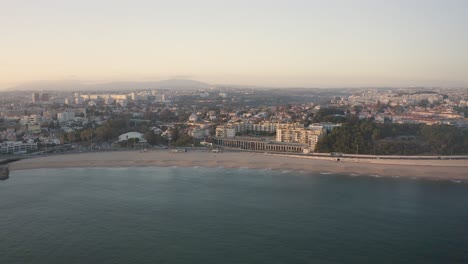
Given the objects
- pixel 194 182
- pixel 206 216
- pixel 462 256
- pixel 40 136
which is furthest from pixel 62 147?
pixel 462 256

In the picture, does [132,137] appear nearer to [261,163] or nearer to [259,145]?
[259,145]

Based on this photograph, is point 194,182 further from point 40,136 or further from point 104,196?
point 40,136

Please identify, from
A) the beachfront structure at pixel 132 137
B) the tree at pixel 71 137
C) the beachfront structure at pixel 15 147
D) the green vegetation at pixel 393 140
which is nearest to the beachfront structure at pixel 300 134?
the green vegetation at pixel 393 140

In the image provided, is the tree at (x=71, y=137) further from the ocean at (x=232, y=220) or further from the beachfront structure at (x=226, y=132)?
the ocean at (x=232, y=220)

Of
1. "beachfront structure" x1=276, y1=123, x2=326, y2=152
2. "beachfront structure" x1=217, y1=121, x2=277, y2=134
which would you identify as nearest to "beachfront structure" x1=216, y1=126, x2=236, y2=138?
"beachfront structure" x1=217, y1=121, x2=277, y2=134

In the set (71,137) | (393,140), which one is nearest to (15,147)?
(71,137)

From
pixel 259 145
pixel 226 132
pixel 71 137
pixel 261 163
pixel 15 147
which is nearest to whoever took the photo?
pixel 261 163

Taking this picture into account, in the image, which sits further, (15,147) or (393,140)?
(15,147)
